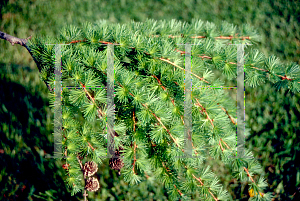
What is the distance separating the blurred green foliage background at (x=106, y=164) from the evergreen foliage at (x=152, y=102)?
104cm

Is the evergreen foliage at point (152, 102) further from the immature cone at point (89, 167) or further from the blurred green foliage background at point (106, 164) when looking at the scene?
the blurred green foliage background at point (106, 164)

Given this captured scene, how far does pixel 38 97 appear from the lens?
2455 mm

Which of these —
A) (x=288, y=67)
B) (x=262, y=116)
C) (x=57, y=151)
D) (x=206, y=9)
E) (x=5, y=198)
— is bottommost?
(x=5, y=198)

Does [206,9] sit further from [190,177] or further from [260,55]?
[190,177]

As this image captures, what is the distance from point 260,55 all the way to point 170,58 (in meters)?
0.36

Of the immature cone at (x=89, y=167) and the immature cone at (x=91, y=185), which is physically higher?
the immature cone at (x=89, y=167)

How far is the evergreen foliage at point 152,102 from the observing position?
2.81ft

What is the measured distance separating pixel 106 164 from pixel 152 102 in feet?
4.50

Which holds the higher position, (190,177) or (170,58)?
(170,58)

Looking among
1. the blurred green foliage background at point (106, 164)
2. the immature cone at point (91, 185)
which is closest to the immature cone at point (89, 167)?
the immature cone at point (91, 185)

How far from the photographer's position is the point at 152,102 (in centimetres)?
86

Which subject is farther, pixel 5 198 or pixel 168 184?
pixel 5 198

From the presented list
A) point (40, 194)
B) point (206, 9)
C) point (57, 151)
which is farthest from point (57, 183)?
point (206, 9)

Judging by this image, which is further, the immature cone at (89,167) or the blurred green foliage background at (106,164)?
the blurred green foliage background at (106,164)
